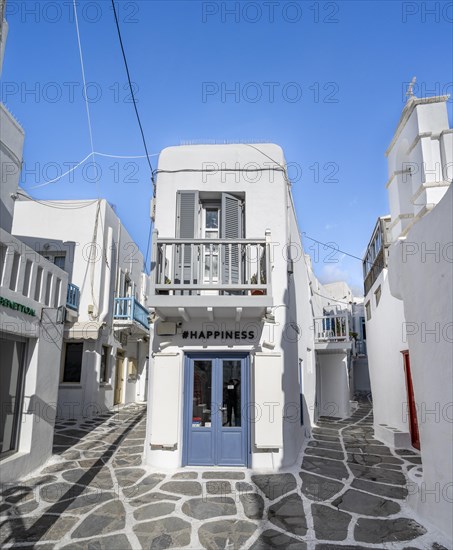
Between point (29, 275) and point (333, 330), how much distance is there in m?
14.1

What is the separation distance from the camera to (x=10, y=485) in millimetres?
7117

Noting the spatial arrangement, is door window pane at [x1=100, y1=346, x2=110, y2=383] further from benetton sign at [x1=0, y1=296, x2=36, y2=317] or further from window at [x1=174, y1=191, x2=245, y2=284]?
window at [x1=174, y1=191, x2=245, y2=284]

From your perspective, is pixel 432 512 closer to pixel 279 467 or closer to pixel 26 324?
pixel 279 467

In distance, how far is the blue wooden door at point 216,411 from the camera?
28.0 feet

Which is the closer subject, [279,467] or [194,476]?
[194,476]

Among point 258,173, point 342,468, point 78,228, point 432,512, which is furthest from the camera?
point 78,228

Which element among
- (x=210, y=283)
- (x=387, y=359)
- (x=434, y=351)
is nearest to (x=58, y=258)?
(x=210, y=283)

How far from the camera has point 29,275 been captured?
803 centimetres

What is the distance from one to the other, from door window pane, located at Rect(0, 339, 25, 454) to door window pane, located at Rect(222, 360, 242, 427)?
Answer: 4225 millimetres

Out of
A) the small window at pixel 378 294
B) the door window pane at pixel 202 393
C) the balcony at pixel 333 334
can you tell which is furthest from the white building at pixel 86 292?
the small window at pixel 378 294

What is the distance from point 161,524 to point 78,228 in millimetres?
12492

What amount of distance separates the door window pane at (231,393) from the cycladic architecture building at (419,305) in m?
3.61

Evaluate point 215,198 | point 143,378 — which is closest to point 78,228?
point 215,198

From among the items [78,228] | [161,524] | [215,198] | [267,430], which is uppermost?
[78,228]
